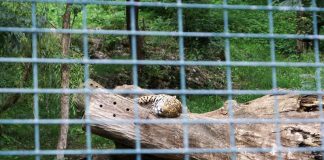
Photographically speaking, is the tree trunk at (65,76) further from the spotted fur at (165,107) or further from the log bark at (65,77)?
the spotted fur at (165,107)

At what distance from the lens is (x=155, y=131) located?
17.5 feet

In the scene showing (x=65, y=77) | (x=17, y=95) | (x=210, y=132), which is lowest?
(x=210, y=132)

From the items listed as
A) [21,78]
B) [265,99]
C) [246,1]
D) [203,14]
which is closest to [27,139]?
[21,78]

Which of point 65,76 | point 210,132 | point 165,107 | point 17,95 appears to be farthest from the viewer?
point 17,95

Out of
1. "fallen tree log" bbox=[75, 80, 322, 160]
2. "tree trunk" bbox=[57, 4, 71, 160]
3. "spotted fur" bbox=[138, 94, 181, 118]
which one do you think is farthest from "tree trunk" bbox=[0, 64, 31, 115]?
"spotted fur" bbox=[138, 94, 181, 118]

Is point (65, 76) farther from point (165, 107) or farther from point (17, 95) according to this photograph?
point (165, 107)

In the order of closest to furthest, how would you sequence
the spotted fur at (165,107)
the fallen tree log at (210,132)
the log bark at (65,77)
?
the fallen tree log at (210,132) → the spotted fur at (165,107) → the log bark at (65,77)

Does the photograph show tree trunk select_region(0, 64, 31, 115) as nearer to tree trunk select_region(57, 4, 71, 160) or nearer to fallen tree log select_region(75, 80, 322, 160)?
tree trunk select_region(57, 4, 71, 160)

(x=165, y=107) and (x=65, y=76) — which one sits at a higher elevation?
(x=65, y=76)

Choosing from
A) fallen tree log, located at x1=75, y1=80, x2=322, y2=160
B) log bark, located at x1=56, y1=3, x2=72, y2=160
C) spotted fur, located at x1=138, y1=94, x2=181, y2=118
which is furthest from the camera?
log bark, located at x1=56, y1=3, x2=72, y2=160

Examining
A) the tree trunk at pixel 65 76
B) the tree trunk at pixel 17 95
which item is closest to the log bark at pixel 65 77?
the tree trunk at pixel 65 76

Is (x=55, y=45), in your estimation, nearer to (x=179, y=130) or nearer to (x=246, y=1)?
(x=179, y=130)

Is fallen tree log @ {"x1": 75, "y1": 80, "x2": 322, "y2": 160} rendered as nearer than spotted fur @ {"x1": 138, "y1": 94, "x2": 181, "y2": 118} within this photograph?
Yes

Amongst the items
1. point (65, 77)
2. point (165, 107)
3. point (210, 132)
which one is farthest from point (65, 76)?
point (210, 132)
